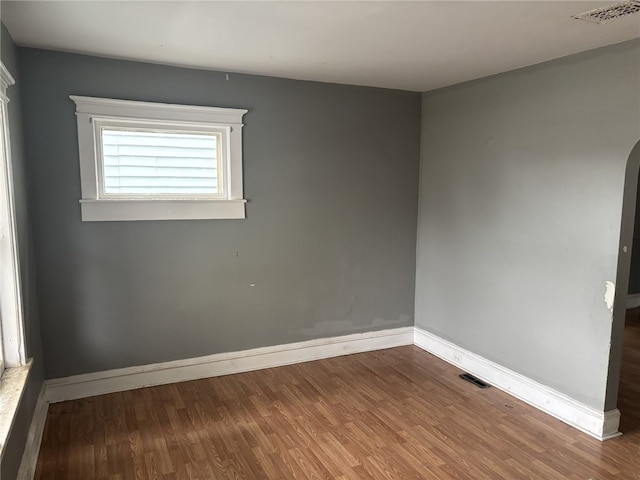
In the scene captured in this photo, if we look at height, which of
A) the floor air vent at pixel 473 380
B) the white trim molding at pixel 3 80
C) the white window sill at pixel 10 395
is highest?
the white trim molding at pixel 3 80

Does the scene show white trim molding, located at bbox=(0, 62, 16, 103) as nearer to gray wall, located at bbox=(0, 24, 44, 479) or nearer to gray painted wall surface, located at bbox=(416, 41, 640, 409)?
gray wall, located at bbox=(0, 24, 44, 479)

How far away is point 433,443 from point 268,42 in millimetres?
2563

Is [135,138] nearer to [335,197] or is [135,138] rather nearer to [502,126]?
[335,197]

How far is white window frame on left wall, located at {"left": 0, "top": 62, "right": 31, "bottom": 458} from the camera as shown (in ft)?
7.14

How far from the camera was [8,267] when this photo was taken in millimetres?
2270

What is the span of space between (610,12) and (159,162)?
282 centimetres

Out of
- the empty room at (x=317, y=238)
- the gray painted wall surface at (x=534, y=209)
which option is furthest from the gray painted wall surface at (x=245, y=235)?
the gray painted wall surface at (x=534, y=209)

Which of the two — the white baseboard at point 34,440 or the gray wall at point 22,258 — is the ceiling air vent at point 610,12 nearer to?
the gray wall at point 22,258

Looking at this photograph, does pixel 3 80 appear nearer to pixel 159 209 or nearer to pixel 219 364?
pixel 159 209

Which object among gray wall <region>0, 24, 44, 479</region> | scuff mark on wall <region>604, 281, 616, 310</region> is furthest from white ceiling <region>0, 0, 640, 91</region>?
scuff mark on wall <region>604, 281, 616, 310</region>

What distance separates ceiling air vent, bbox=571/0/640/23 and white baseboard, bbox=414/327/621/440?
2.22 m

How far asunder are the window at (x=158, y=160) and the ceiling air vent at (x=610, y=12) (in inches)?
88.6

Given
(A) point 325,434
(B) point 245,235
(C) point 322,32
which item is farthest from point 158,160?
(A) point 325,434

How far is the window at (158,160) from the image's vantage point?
310 cm
